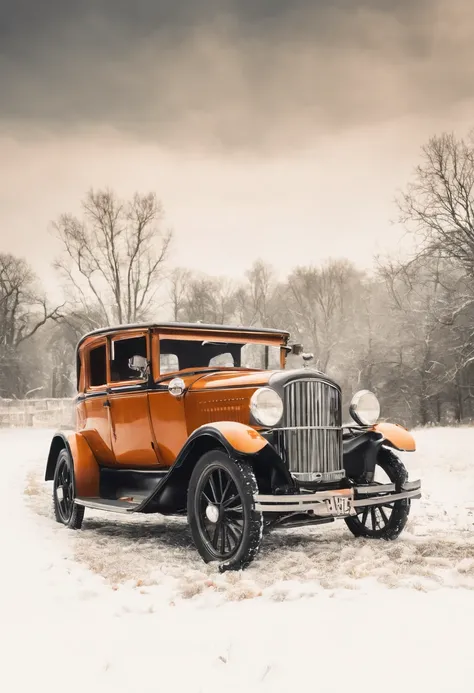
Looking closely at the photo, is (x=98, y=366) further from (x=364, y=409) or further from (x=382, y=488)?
(x=382, y=488)


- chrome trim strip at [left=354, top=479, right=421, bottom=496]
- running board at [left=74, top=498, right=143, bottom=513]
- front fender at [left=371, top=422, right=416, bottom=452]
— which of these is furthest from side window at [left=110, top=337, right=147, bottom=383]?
chrome trim strip at [left=354, top=479, right=421, bottom=496]

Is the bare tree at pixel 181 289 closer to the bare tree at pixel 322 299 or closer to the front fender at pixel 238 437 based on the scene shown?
the bare tree at pixel 322 299

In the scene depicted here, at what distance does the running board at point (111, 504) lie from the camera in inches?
241

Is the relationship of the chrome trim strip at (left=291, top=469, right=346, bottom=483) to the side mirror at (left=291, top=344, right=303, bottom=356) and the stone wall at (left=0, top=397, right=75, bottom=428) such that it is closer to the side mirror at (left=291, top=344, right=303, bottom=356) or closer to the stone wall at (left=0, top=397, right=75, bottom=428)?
the side mirror at (left=291, top=344, right=303, bottom=356)

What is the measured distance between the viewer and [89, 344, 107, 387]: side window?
7.43 metres

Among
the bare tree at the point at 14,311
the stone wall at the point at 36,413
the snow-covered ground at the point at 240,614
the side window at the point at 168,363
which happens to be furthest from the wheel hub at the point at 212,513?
the bare tree at the point at 14,311

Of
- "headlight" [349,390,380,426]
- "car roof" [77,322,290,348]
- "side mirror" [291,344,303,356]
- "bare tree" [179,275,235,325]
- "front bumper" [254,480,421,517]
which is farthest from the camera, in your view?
"bare tree" [179,275,235,325]

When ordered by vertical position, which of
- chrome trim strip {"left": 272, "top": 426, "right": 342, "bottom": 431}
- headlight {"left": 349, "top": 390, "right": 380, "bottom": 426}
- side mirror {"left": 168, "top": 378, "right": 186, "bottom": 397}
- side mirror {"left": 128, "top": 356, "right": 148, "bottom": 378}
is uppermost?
side mirror {"left": 128, "top": 356, "right": 148, "bottom": 378}

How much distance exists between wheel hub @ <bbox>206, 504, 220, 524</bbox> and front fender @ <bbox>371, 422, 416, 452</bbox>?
1825 millimetres

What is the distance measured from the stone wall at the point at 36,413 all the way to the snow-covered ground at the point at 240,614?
2518cm

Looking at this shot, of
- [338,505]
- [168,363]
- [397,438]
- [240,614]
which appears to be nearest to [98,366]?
[168,363]

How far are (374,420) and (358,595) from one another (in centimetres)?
233

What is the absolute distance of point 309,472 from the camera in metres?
5.59

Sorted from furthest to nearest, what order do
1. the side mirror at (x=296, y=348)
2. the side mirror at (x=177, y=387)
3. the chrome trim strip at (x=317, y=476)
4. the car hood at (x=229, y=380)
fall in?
1. the side mirror at (x=296, y=348)
2. the side mirror at (x=177, y=387)
3. the car hood at (x=229, y=380)
4. the chrome trim strip at (x=317, y=476)
